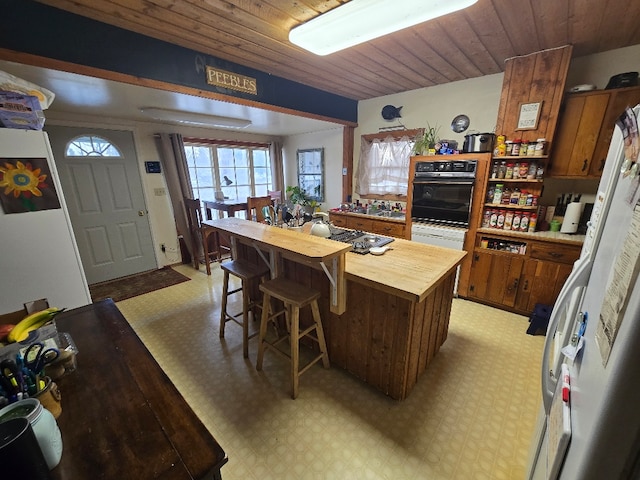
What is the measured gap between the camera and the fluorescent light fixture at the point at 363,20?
1.36 metres

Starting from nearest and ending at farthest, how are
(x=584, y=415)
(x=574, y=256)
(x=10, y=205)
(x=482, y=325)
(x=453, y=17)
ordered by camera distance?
(x=584, y=415)
(x=10, y=205)
(x=453, y=17)
(x=574, y=256)
(x=482, y=325)

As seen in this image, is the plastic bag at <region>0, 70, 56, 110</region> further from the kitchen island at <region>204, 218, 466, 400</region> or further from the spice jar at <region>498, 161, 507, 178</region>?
the spice jar at <region>498, 161, 507, 178</region>

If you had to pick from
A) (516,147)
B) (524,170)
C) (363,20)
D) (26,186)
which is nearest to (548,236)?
(524,170)

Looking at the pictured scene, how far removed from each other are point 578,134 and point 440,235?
4.77 feet

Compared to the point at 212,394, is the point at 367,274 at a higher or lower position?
higher

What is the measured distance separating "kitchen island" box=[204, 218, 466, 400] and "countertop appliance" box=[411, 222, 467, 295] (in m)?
1.08

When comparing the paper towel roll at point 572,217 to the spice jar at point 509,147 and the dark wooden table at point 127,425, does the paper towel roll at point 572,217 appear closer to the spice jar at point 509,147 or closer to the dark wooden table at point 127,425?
the spice jar at point 509,147

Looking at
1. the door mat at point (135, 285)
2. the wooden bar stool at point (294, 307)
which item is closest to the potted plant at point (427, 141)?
the wooden bar stool at point (294, 307)

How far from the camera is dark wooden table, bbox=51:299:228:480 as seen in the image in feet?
2.14

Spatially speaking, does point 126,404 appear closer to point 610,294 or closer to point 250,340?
point 610,294

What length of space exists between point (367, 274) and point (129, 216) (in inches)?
148

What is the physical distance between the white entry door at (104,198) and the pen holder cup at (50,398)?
344 cm

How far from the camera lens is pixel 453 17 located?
1.77 m

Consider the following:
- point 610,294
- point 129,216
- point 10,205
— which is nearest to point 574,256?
point 610,294
